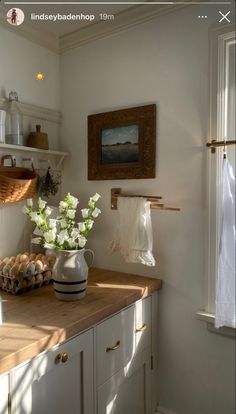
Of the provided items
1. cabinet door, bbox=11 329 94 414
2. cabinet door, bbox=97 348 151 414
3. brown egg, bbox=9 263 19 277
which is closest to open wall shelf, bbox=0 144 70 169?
brown egg, bbox=9 263 19 277

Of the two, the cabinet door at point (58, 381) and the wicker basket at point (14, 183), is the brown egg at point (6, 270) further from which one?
the cabinet door at point (58, 381)

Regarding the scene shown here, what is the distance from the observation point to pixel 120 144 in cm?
180

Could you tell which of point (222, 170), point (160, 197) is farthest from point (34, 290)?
point (222, 170)

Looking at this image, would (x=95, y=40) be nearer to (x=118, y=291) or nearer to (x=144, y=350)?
(x=118, y=291)

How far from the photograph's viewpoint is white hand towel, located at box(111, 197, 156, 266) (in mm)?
1596

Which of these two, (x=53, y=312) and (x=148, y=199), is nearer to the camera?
(x=53, y=312)

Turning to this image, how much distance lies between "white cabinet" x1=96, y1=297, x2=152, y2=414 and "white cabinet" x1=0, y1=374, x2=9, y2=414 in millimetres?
415

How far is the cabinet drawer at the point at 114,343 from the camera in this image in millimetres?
1282

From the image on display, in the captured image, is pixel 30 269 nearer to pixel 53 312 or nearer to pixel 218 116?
pixel 53 312

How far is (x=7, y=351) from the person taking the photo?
930 millimetres

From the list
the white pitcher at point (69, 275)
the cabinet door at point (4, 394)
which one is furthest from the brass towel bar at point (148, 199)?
the cabinet door at point (4, 394)

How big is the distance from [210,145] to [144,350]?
1097 millimetres

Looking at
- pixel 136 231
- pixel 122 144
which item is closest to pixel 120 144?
pixel 122 144

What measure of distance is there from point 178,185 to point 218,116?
39cm
